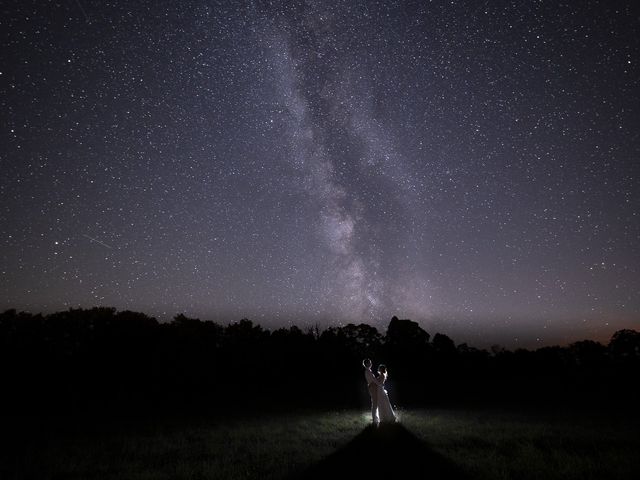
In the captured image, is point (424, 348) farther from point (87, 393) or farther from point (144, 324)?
point (87, 393)

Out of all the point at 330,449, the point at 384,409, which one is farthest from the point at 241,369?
the point at 330,449

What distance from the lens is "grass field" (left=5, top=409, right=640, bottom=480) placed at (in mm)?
7746

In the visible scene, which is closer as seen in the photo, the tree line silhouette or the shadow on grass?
the shadow on grass

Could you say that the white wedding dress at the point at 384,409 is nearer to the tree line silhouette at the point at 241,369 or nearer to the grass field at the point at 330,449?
the grass field at the point at 330,449

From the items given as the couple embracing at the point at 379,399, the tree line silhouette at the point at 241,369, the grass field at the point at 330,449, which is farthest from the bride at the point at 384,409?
the tree line silhouette at the point at 241,369

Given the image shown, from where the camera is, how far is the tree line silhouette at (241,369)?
80.0ft

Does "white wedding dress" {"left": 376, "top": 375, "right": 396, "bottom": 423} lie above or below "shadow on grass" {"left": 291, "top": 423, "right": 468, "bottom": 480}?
above

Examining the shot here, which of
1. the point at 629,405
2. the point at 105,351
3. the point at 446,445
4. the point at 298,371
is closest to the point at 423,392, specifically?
the point at 629,405

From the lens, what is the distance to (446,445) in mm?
9836

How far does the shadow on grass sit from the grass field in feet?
0.07

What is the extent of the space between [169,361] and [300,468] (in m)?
31.2

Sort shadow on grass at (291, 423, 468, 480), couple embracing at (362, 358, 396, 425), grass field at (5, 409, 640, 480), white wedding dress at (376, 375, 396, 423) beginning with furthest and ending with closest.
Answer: white wedding dress at (376, 375, 396, 423) < couple embracing at (362, 358, 396, 425) < grass field at (5, 409, 640, 480) < shadow on grass at (291, 423, 468, 480)

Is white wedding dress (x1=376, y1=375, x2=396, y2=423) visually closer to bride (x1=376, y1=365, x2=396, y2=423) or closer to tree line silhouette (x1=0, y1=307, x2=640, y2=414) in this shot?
bride (x1=376, y1=365, x2=396, y2=423)

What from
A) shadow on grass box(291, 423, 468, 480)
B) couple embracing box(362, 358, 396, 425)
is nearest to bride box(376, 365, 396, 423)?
couple embracing box(362, 358, 396, 425)
